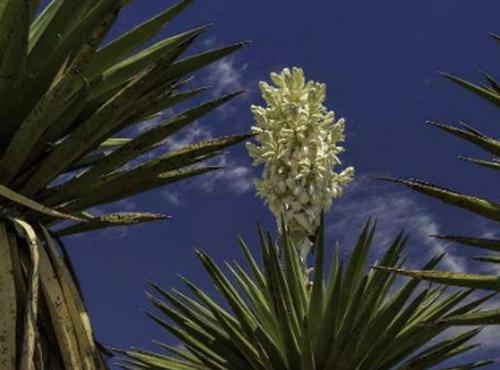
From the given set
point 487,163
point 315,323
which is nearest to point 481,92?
point 487,163

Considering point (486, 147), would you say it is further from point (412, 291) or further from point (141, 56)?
point (412, 291)

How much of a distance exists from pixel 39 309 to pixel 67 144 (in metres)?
0.64

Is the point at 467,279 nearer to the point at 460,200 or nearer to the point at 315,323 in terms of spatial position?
the point at 460,200

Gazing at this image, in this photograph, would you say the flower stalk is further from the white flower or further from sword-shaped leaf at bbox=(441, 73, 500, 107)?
sword-shaped leaf at bbox=(441, 73, 500, 107)

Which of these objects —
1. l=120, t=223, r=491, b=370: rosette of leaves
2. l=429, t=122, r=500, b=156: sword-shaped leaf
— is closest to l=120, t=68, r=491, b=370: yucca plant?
l=120, t=223, r=491, b=370: rosette of leaves

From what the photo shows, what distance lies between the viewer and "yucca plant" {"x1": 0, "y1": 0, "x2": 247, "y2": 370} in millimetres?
3861

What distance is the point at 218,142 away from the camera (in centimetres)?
421

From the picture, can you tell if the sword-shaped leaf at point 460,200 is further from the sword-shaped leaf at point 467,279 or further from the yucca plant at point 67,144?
the yucca plant at point 67,144

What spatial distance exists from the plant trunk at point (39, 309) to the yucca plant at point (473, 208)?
4.49 feet

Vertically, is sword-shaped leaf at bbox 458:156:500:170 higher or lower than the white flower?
lower

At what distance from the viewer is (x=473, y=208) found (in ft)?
11.3

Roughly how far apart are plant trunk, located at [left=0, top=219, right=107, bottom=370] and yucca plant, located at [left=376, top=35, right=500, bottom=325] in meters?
1.37

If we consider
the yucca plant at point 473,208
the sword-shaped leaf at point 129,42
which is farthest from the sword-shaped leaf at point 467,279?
the sword-shaped leaf at point 129,42

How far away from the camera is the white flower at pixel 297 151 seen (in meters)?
6.87
